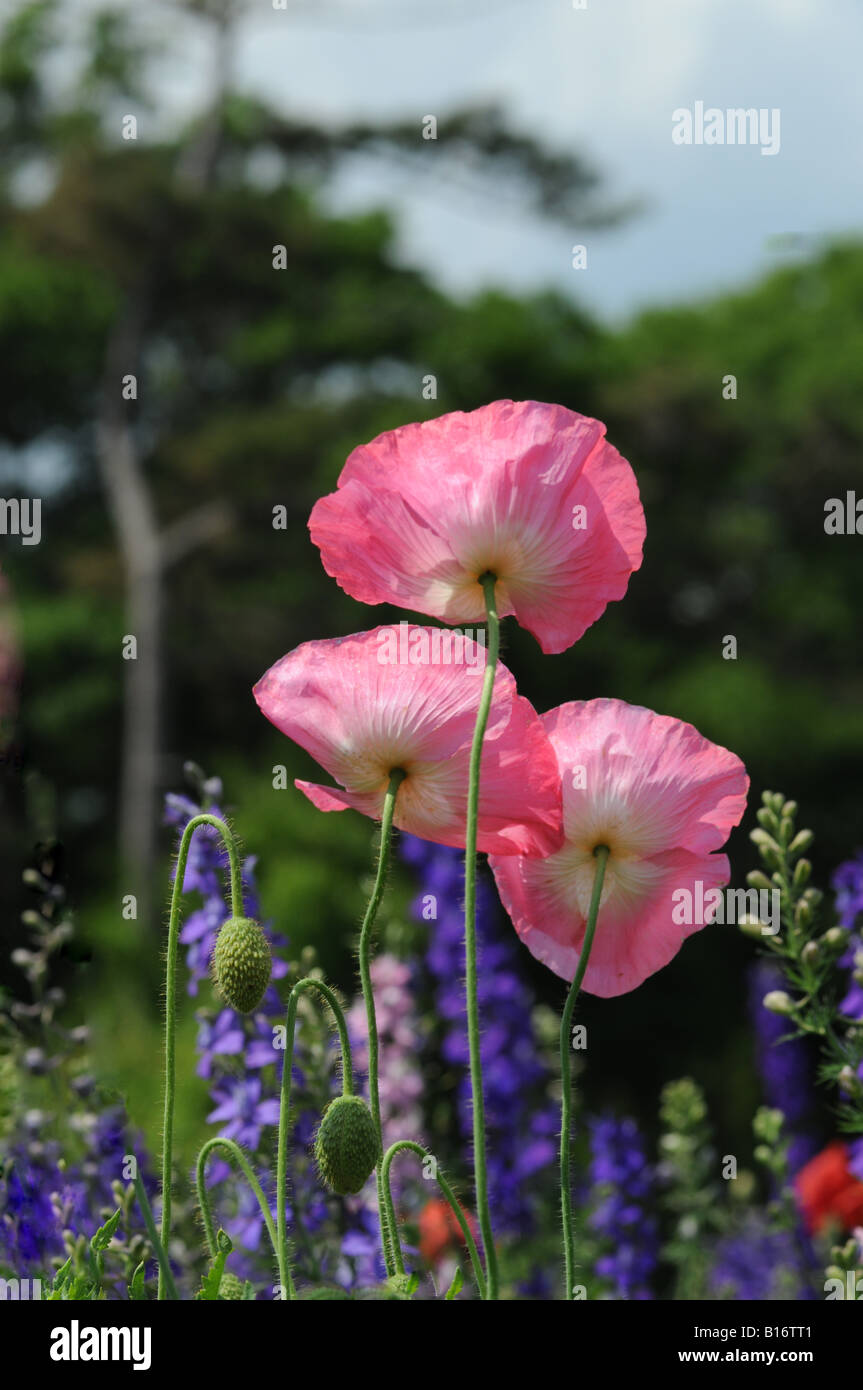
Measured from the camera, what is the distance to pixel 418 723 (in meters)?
0.73

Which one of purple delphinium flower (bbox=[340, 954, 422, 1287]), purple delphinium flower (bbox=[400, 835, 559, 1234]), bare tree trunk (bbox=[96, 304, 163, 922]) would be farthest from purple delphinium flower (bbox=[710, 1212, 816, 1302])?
bare tree trunk (bbox=[96, 304, 163, 922])

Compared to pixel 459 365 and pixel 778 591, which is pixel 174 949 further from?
pixel 778 591

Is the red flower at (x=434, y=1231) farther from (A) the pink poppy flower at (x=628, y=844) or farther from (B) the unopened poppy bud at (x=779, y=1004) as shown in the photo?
(A) the pink poppy flower at (x=628, y=844)

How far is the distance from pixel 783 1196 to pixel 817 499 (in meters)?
11.2

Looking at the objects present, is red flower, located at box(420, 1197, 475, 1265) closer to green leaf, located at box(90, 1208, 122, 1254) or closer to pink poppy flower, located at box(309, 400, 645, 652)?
green leaf, located at box(90, 1208, 122, 1254)

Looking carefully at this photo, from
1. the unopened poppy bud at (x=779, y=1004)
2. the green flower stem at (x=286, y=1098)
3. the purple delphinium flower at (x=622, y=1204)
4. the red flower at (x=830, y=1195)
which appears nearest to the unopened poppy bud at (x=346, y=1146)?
the green flower stem at (x=286, y=1098)

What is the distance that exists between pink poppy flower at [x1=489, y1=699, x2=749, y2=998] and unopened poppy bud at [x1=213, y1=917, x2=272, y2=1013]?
15cm

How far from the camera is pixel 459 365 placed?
11.0 m

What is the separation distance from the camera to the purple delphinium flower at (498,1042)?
2.51m

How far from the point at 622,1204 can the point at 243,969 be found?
1.85 meters

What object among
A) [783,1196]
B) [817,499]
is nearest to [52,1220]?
[783,1196]

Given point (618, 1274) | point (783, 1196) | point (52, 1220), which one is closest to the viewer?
point (52, 1220)

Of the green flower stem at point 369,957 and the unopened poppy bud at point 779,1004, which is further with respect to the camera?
the unopened poppy bud at point 779,1004

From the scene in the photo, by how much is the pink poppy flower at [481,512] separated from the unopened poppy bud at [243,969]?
17 centimetres
